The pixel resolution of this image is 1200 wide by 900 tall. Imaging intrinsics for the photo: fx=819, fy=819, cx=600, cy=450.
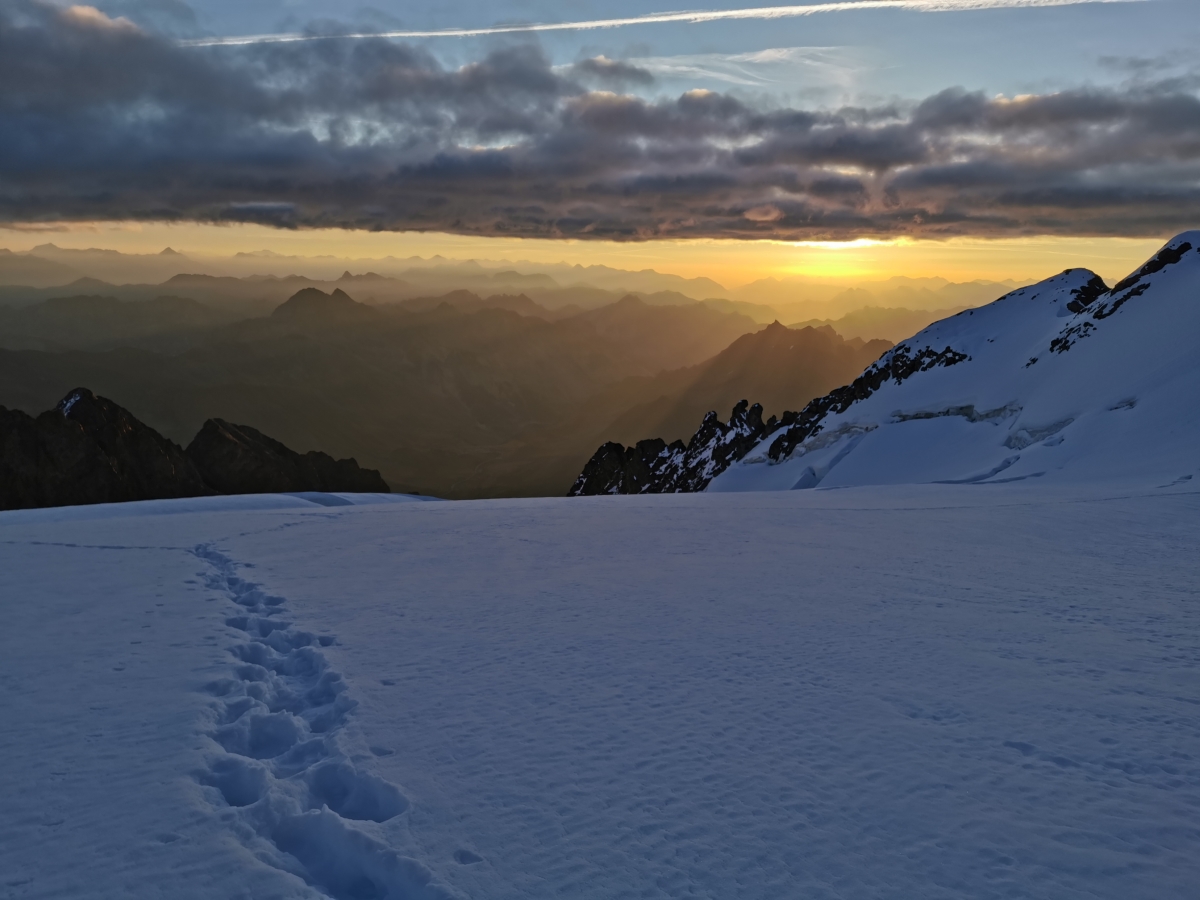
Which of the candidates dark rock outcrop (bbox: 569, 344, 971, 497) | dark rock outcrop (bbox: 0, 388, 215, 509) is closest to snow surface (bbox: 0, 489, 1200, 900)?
dark rock outcrop (bbox: 569, 344, 971, 497)

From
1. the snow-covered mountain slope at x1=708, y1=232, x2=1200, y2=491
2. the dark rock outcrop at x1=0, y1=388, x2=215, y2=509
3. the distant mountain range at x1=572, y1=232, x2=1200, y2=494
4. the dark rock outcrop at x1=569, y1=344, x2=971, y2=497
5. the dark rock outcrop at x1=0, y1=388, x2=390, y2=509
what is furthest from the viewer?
the dark rock outcrop at x1=0, y1=388, x2=390, y2=509

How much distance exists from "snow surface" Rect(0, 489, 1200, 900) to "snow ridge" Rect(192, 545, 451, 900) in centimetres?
3

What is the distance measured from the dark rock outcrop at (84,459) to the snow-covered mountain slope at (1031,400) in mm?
86555

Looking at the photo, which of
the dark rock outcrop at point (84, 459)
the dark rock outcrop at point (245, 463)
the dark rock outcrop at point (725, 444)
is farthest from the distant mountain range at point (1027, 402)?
the dark rock outcrop at point (84, 459)

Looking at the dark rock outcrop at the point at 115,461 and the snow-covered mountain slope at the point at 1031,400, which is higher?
the snow-covered mountain slope at the point at 1031,400

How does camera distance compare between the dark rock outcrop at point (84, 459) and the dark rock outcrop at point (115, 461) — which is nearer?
the dark rock outcrop at point (84, 459)

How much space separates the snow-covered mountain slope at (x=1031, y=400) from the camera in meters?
48.3

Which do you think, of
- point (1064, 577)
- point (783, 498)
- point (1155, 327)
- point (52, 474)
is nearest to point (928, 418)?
point (1155, 327)

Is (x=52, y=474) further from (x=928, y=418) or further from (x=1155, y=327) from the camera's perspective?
(x=1155, y=327)

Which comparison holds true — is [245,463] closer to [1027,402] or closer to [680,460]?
[680,460]

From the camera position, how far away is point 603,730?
8453 mm

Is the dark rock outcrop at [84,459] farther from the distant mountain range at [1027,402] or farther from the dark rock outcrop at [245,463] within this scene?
the distant mountain range at [1027,402]

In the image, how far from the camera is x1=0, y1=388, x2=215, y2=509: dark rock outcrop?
373ft

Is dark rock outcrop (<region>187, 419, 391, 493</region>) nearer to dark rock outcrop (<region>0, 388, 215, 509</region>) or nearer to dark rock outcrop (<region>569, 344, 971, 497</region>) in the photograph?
dark rock outcrop (<region>0, 388, 215, 509</region>)
